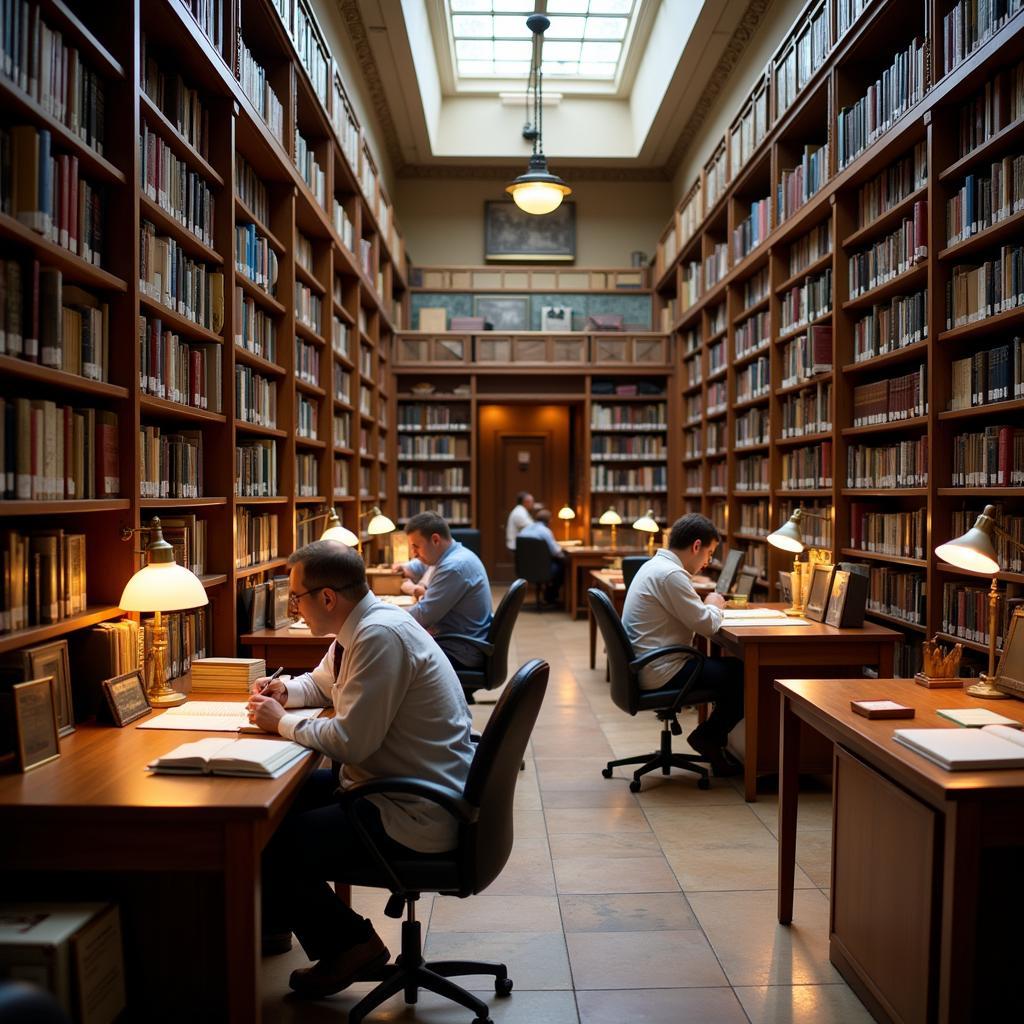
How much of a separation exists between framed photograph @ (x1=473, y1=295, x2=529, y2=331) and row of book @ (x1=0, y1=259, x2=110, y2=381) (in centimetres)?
865

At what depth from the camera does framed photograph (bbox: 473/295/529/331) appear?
442 inches

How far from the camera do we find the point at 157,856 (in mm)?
1908

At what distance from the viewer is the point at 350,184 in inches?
276

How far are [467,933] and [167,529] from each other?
1.86 metres

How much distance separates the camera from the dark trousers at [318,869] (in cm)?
231

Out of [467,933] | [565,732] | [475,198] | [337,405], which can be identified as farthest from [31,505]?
[475,198]

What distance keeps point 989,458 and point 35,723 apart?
11.7 feet

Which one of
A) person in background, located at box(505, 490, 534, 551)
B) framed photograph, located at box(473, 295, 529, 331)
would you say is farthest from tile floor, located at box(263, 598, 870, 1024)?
framed photograph, located at box(473, 295, 529, 331)

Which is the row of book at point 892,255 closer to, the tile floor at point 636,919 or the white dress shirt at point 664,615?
the white dress shirt at point 664,615

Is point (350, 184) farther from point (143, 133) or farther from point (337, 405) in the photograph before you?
point (143, 133)

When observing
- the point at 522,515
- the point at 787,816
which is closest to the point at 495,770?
the point at 787,816

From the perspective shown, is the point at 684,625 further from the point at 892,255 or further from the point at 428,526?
the point at 892,255

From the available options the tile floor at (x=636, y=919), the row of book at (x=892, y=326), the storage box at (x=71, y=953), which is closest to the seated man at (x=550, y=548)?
the row of book at (x=892, y=326)

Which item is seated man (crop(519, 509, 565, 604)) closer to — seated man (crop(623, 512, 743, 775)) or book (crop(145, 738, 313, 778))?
seated man (crop(623, 512, 743, 775))
